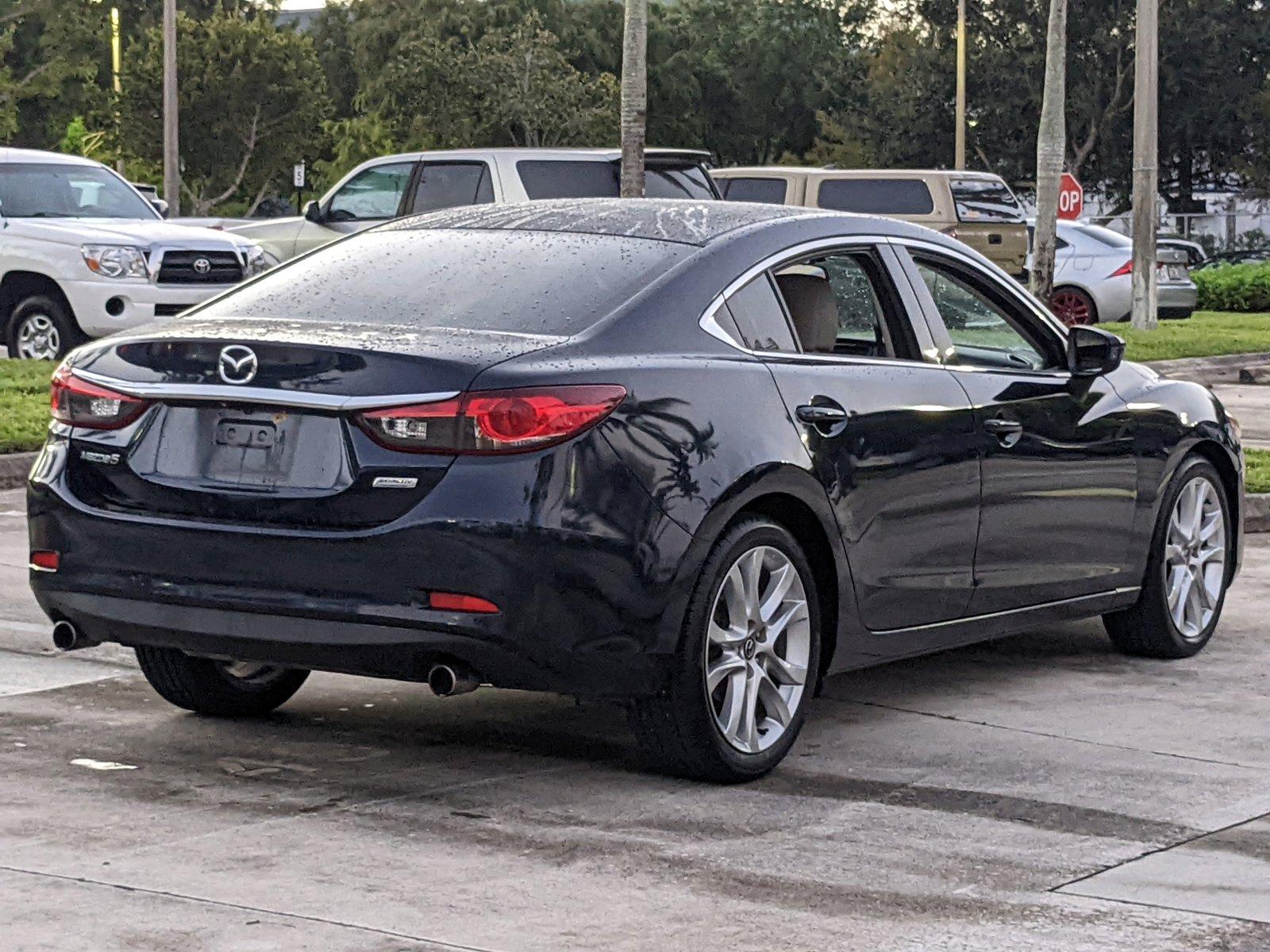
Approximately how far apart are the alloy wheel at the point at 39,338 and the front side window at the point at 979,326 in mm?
11951

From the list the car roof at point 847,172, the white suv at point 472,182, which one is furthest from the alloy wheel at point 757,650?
the car roof at point 847,172

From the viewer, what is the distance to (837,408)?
6496mm

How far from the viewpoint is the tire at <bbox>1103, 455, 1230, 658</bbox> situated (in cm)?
805

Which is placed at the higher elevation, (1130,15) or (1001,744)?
(1130,15)

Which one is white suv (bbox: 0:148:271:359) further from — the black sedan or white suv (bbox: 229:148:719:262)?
the black sedan

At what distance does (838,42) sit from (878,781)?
247 ft

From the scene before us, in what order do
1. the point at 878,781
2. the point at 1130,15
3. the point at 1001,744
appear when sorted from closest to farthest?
the point at 878,781 < the point at 1001,744 < the point at 1130,15

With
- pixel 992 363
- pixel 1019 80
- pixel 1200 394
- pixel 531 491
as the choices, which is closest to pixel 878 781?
pixel 531 491

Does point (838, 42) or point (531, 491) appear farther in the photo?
point (838, 42)

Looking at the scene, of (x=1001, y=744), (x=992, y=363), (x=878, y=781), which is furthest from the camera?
(x=992, y=363)

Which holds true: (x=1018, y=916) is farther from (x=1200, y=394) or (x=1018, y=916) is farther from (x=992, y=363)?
(x=1200, y=394)

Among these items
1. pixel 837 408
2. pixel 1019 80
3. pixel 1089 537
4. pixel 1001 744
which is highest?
pixel 1019 80

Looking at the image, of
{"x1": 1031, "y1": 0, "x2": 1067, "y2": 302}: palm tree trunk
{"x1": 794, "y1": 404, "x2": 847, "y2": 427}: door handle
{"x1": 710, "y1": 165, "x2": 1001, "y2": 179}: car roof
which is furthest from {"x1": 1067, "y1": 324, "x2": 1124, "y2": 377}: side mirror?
{"x1": 710, "y1": 165, "x2": 1001, "y2": 179}: car roof

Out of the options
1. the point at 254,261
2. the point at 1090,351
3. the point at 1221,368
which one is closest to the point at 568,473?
the point at 1090,351
